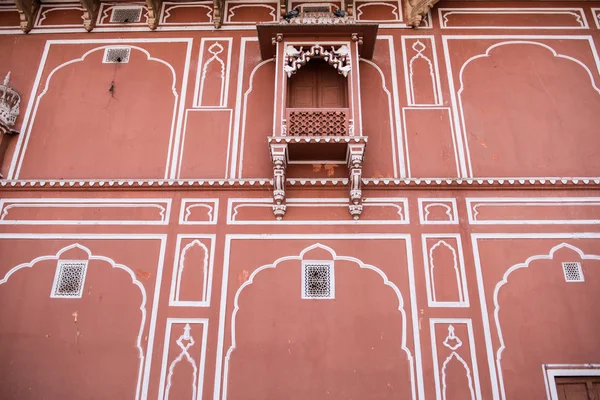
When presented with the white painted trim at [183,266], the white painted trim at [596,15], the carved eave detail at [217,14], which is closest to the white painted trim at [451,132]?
the white painted trim at [183,266]

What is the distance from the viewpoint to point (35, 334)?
698 cm

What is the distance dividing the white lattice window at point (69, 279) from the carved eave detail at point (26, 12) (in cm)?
449

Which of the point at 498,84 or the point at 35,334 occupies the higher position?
the point at 498,84

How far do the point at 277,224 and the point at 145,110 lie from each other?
2973 millimetres

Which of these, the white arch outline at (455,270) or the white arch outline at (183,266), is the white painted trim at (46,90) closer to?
the white arch outline at (183,266)

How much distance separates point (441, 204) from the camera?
7.63 meters

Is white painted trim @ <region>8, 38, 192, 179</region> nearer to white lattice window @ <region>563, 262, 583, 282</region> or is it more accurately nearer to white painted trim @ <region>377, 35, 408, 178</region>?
white painted trim @ <region>377, 35, 408, 178</region>

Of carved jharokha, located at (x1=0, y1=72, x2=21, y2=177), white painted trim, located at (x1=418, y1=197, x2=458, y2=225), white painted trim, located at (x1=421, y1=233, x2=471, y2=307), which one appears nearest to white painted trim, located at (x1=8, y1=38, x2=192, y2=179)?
carved jharokha, located at (x1=0, y1=72, x2=21, y2=177)

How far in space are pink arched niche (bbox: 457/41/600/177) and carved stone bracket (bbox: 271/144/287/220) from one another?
287 centimetres

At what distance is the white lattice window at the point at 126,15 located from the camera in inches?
367

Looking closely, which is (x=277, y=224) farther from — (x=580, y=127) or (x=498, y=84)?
(x=580, y=127)

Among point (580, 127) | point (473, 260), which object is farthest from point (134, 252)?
point (580, 127)

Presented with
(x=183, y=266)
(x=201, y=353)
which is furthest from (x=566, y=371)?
(x=183, y=266)

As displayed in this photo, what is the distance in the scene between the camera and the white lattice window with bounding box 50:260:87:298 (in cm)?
725
